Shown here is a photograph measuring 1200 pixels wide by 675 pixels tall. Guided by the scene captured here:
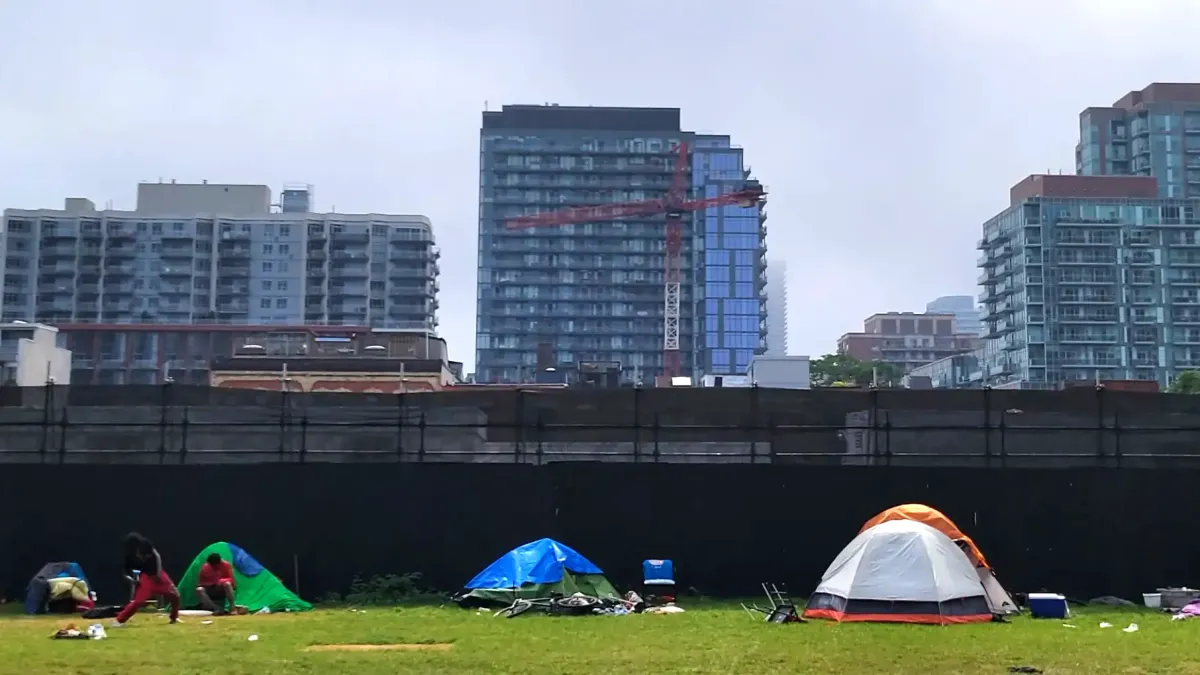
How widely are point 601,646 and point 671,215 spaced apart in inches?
5682

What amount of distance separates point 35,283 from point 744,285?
8508 centimetres

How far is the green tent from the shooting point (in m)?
19.4

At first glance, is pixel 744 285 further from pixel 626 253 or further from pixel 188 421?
pixel 188 421

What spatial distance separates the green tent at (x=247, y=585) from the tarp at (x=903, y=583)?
8.09 m

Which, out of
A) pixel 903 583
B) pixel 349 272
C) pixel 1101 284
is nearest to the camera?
pixel 903 583

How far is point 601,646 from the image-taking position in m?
13.5

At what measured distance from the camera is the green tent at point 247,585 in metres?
19.4

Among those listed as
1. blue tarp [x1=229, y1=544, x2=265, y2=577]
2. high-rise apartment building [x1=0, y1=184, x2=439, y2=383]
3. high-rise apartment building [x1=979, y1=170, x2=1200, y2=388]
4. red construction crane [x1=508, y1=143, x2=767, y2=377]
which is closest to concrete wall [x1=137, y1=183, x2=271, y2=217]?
high-rise apartment building [x1=0, y1=184, x2=439, y2=383]

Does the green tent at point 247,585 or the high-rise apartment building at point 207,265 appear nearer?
the green tent at point 247,585

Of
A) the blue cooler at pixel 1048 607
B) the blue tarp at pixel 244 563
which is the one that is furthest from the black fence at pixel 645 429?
the blue cooler at pixel 1048 607

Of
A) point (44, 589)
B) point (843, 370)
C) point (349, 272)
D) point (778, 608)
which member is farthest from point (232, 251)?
point (778, 608)

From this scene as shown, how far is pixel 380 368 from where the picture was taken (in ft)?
213

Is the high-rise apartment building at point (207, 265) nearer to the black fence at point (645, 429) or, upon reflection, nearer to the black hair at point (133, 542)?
the black fence at point (645, 429)

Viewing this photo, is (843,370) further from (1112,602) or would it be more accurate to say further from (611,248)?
(1112,602)
